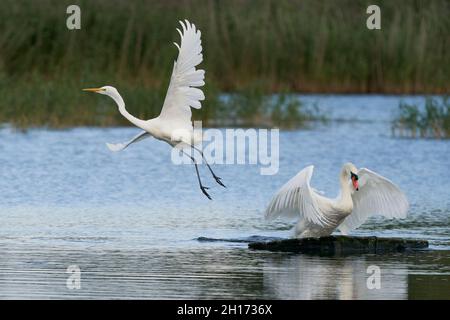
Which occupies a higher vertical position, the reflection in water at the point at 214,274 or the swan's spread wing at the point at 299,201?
the swan's spread wing at the point at 299,201

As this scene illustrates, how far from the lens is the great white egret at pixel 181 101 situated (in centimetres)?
1289

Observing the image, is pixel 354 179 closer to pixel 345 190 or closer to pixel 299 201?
pixel 345 190

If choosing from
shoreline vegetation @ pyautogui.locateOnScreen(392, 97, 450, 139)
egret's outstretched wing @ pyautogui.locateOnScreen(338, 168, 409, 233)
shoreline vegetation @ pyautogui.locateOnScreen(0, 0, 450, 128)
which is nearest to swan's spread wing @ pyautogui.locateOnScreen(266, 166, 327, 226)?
egret's outstretched wing @ pyautogui.locateOnScreen(338, 168, 409, 233)

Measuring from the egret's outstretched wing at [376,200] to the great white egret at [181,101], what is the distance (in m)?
1.83

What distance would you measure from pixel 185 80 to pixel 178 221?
78.2 inches

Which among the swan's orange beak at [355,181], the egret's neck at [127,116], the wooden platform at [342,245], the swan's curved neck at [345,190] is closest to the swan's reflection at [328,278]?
the wooden platform at [342,245]

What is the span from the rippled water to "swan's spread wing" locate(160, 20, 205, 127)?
1.23 meters

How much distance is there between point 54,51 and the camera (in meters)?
25.0

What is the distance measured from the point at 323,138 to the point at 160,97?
302cm

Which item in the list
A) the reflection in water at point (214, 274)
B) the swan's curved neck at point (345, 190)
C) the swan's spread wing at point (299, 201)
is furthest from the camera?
the swan's curved neck at point (345, 190)

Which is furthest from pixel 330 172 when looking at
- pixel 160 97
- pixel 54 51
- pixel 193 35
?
pixel 54 51

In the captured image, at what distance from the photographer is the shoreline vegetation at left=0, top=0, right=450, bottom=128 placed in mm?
23016

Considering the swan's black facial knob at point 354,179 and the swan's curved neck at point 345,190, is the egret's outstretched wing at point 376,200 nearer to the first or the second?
the swan's black facial knob at point 354,179
